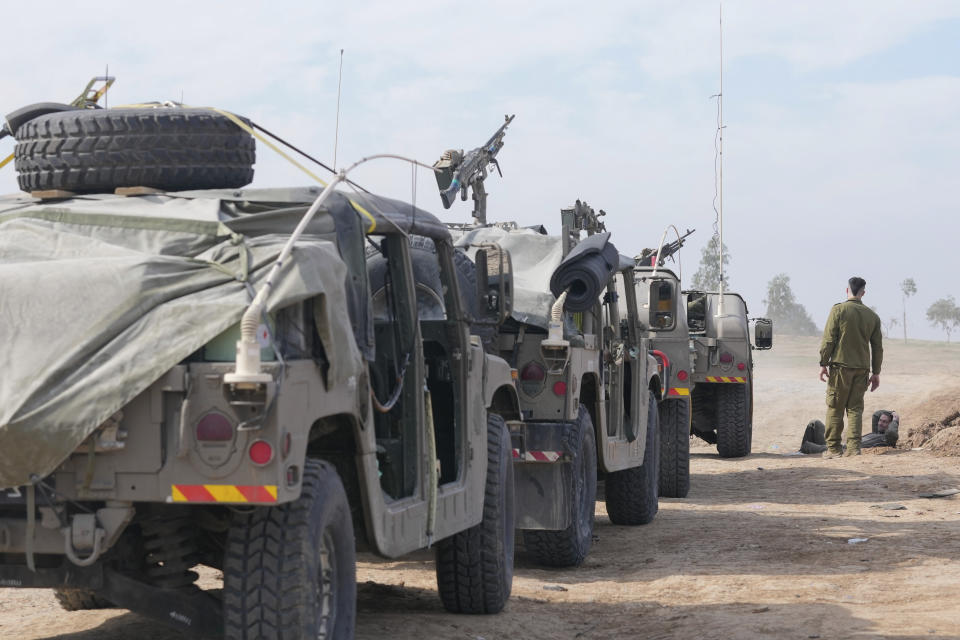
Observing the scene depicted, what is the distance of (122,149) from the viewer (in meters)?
5.88

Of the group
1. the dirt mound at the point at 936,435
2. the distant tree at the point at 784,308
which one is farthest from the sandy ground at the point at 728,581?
the distant tree at the point at 784,308

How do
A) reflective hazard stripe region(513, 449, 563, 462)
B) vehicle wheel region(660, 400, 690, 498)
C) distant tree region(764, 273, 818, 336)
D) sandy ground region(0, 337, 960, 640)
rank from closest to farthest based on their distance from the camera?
sandy ground region(0, 337, 960, 640) → reflective hazard stripe region(513, 449, 563, 462) → vehicle wheel region(660, 400, 690, 498) → distant tree region(764, 273, 818, 336)

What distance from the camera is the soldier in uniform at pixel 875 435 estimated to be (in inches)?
750

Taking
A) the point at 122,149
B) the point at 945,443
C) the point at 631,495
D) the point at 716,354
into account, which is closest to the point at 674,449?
the point at 631,495

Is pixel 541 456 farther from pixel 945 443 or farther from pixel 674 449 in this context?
pixel 945 443

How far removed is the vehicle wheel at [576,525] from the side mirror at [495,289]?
175 centimetres

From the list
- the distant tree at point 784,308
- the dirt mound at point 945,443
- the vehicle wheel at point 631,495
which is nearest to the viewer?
the vehicle wheel at point 631,495

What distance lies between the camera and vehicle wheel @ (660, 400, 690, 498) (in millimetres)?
14250

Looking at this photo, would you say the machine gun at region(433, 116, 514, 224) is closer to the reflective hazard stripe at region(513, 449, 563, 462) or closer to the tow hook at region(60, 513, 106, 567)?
the reflective hazard stripe at region(513, 449, 563, 462)

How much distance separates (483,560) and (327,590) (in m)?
2.19

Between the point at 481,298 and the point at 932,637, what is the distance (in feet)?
9.38

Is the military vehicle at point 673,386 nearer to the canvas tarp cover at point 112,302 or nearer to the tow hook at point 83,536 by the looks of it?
the canvas tarp cover at point 112,302

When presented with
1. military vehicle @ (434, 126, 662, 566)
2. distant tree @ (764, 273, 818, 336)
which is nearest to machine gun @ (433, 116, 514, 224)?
military vehicle @ (434, 126, 662, 566)

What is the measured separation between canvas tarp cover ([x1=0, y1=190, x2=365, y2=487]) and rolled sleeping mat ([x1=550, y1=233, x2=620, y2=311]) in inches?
169
